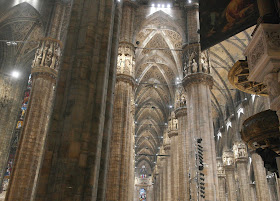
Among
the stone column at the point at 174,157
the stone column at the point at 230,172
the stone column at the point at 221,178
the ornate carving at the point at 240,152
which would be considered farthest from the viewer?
the stone column at the point at 221,178

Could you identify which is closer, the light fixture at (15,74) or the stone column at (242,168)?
the light fixture at (15,74)

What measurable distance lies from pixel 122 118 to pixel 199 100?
464cm

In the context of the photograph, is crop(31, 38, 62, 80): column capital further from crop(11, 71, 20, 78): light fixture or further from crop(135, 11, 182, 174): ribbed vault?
crop(135, 11, 182, 174): ribbed vault

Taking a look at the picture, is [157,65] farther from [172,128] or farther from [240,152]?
[240,152]

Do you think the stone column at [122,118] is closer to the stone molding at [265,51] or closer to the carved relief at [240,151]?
the stone molding at [265,51]

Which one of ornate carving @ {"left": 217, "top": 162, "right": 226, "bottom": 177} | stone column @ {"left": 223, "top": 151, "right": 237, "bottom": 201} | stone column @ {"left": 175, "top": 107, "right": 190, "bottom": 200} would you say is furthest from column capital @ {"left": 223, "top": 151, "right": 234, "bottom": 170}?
stone column @ {"left": 175, "top": 107, "right": 190, "bottom": 200}

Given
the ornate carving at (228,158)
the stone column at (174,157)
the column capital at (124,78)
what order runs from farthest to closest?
the ornate carving at (228,158), the stone column at (174,157), the column capital at (124,78)

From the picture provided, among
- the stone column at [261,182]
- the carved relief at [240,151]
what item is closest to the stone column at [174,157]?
the carved relief at [240,151]

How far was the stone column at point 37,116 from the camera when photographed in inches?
503

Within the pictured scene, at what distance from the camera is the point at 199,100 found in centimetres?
1549

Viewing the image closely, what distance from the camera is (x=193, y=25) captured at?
17.9 metres

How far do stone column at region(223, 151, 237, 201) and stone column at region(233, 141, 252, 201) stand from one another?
120 inches

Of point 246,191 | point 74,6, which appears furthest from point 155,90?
point 74,6

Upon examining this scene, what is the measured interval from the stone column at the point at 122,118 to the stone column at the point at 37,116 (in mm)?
3692
